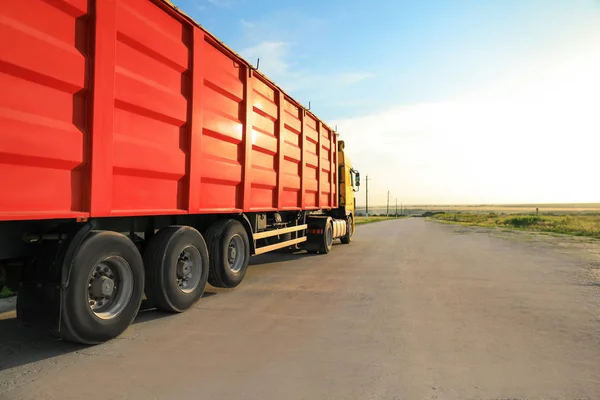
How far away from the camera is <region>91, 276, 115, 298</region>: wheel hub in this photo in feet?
13.3

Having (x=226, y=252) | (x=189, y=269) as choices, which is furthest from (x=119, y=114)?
(x=226, y=252)

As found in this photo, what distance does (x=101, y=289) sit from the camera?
4090mm

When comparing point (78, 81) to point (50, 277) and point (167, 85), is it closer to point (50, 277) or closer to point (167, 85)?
point (167, 85)

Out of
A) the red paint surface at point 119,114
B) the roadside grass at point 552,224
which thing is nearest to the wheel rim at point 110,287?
the red paint surface at point 119,114

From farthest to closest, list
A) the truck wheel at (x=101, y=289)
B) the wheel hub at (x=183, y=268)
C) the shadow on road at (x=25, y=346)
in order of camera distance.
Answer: the wheel hub at (x=183, y=268) → the truck wheel at (x=101, y=289) → the shadow on road at (x=25, y=346)

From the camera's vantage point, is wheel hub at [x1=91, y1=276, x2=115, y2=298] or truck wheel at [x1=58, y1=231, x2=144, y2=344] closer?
truck wheel at [x1=58, y1=231, x2=144, y2=344]

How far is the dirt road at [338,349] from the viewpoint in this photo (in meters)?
3.11

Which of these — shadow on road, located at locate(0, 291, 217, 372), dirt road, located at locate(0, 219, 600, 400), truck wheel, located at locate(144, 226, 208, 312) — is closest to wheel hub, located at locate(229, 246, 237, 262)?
dirt road, located at locate(0, 219, 600, 400)

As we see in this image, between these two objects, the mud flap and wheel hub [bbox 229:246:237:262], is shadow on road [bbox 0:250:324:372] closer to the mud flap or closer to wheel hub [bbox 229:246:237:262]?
the mud flap

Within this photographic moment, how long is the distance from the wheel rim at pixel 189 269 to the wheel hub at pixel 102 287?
1261 mm

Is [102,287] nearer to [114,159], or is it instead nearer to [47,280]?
[47,280]

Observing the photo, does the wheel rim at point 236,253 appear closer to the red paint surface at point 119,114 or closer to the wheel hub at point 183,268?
the red paint surface at point 119,114

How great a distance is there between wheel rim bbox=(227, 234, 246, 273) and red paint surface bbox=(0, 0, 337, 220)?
0.61 meters

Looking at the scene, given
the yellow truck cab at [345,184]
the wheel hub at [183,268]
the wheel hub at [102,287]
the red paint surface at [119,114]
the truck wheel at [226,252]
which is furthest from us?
the yellow truck cab at [345,184]
